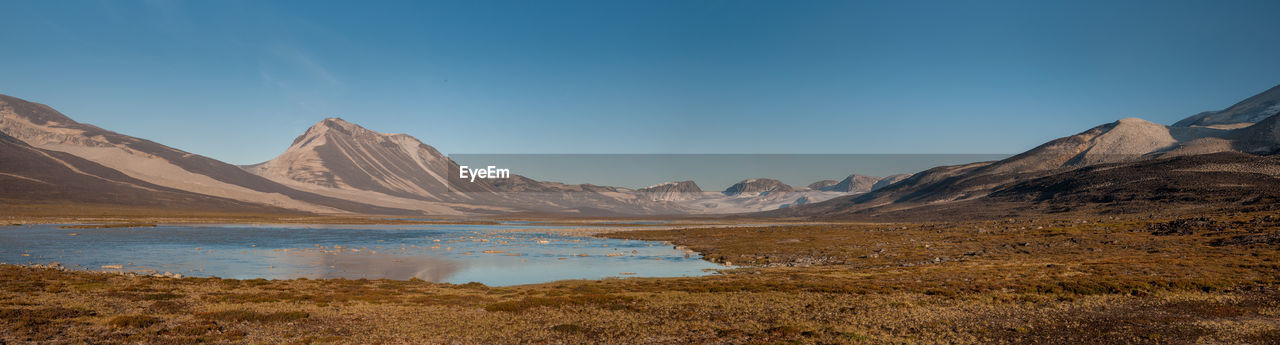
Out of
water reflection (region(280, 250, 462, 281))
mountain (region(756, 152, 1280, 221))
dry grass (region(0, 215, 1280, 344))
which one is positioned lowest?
water reflection (region(280, 250, 462, 281))

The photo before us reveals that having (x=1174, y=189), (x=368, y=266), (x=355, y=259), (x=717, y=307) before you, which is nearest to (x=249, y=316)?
(x=717, y=307)

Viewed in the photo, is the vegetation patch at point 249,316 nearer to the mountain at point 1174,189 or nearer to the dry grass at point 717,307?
the dry grass at point 717,307

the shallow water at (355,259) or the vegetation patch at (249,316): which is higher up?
the vegetation patch at (249,316)

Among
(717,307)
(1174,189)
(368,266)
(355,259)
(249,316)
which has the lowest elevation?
(355,259)

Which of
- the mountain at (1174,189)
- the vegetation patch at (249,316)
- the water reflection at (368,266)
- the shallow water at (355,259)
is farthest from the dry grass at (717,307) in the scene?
the mountain at (1174,189)

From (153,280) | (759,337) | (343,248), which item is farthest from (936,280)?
(343,248)

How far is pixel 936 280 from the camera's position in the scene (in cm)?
4603

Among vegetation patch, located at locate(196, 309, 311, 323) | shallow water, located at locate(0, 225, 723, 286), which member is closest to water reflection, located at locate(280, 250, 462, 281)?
shallow water, located at locate(0, 225, 723, 286)

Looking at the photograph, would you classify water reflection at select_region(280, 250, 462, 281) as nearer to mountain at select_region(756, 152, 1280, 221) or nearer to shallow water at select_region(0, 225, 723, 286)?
shallow water at select_region(0, 225, 723, 286)

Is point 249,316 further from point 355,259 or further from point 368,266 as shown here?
point 355,259

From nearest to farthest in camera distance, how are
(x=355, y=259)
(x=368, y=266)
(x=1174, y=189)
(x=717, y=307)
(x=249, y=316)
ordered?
(x=249, y=316) → (x=717, y=307) → (x=368, y=266) → (x=355, y=259) → (x=1174, y=189)

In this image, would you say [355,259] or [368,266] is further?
[355,259]

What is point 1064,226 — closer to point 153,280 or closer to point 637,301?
point 637,301

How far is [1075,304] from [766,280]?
64.7 feet
